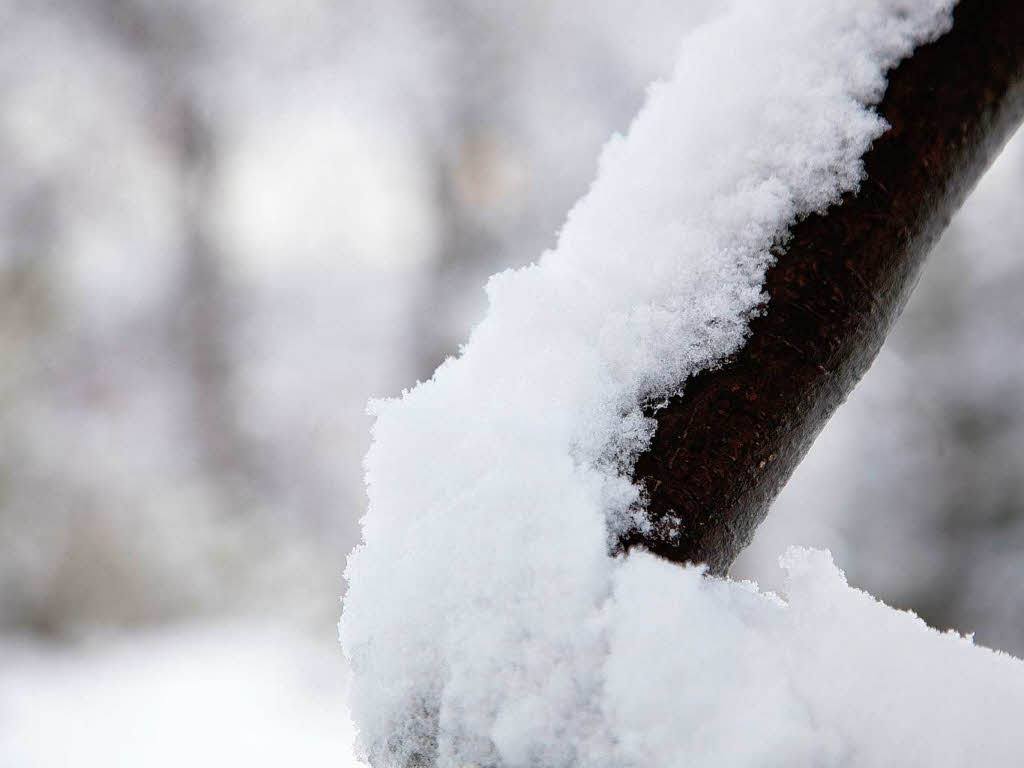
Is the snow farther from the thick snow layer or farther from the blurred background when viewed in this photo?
the thick snow layer

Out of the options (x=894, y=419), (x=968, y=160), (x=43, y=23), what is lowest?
(x=968, y=160)

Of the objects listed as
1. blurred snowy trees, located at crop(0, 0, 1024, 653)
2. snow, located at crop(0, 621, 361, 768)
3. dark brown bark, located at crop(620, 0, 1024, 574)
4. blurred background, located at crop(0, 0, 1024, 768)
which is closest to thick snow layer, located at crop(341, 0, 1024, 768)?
dark brown bark, located at crop(620, 0, 1024, 574)

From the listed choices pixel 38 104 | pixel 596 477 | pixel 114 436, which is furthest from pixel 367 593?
pixel 38 104

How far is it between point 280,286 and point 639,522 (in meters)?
4.27

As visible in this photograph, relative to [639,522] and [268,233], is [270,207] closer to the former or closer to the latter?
[268,233]

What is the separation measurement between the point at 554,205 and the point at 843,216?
409 centimetres

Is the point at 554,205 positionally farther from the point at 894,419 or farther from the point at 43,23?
the point at 43,23

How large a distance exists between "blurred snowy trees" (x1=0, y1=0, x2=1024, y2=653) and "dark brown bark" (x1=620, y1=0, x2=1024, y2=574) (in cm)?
386

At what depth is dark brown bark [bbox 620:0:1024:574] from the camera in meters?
0.45

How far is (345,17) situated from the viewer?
4.32m

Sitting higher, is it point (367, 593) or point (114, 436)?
point (114, 436)

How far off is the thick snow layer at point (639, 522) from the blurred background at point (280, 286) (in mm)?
3688

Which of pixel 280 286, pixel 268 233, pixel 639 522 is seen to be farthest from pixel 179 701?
pixel 639 522

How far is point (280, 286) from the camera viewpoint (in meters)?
4.34
